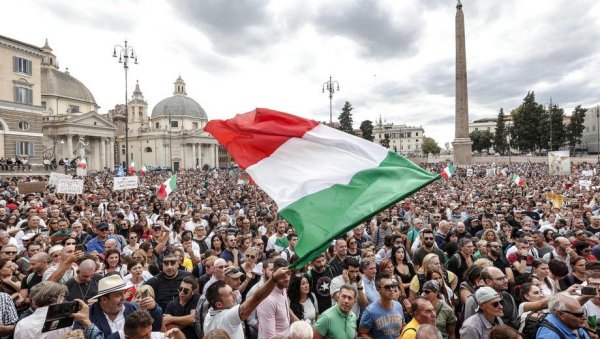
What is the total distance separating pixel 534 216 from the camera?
12.4 m

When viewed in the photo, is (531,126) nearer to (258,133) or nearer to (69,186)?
(69,186)

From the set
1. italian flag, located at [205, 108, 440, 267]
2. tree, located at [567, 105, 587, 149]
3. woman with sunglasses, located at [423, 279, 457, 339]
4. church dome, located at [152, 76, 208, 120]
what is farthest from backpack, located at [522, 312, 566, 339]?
church dome, located at [152, 76, 208, 120]

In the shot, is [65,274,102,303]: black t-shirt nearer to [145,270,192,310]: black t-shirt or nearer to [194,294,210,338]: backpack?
[145,270,192,310]: black t-shirt

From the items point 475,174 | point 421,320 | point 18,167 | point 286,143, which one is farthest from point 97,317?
point 475,174

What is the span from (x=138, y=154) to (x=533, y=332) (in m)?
102

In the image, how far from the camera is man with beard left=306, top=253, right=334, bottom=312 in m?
5.38

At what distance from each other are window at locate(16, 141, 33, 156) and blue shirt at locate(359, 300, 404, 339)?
42.0 m

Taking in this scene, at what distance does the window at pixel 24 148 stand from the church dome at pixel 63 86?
3492 cm

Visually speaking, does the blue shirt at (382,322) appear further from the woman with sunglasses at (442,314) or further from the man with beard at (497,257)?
the man with beard at (497,257)

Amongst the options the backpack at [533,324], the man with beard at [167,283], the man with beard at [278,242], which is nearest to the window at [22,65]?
the man with beard at [278,242]

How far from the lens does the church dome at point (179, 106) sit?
104 metres

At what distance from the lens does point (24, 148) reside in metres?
38.2

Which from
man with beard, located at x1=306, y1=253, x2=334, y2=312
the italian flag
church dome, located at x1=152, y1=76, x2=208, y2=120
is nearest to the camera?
the italian flag

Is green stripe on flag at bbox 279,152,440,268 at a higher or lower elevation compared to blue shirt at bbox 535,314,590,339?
higher
